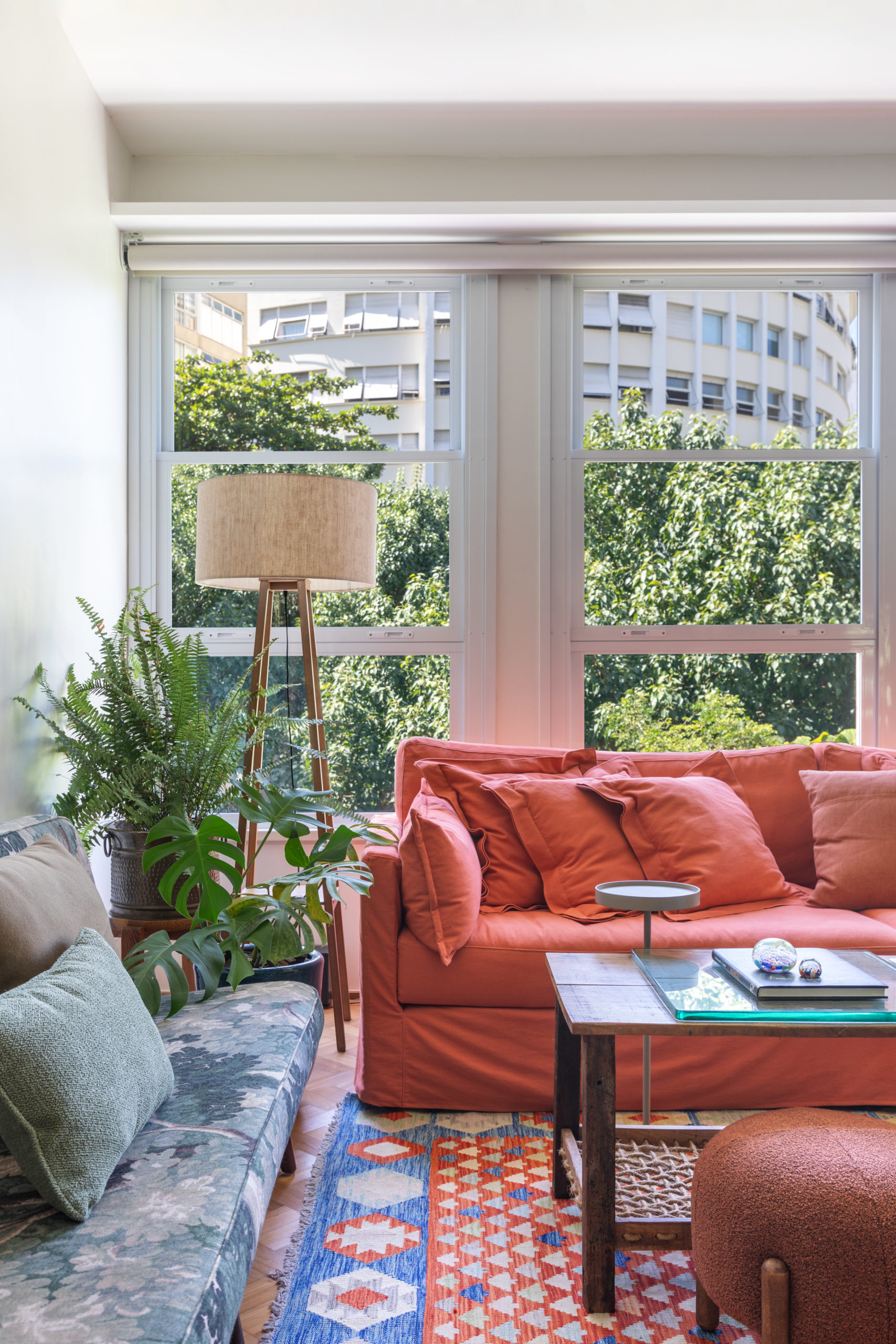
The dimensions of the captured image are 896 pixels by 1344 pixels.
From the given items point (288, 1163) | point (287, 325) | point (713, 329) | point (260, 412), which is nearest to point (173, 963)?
point (288, 1163)

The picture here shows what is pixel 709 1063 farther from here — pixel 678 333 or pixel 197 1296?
pixel 678 333

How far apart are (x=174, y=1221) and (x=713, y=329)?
11.4 ft

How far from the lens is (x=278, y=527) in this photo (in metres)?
2.71

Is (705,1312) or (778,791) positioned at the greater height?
(778,791)

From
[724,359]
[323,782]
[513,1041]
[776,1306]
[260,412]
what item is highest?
[724,359]

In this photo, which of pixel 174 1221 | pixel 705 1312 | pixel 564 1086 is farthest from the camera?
pixel 564 1086

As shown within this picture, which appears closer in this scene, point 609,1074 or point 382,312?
point 609,1074

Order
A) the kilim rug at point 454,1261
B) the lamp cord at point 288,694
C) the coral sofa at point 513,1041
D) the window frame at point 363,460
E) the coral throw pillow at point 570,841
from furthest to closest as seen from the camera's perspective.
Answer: the window frame at point 363,460 < the lamp cord at point 288,694 < the coral throw pillow at point 570,841 < the coral sofa at point 513,1041 < the kilim rug at point 454,1261

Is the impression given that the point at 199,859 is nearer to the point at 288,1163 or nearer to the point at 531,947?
the point at 288,1163

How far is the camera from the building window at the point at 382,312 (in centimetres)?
362

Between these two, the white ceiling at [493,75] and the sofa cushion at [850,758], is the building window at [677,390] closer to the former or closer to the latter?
the white ceiling at [493,75]

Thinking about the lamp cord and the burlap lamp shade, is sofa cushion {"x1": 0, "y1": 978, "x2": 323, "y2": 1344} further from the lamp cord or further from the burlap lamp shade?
the lamp cord

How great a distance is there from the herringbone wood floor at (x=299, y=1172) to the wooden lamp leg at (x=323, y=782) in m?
0.07

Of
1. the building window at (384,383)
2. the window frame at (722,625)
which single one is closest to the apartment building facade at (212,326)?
the building window at (384,383)
